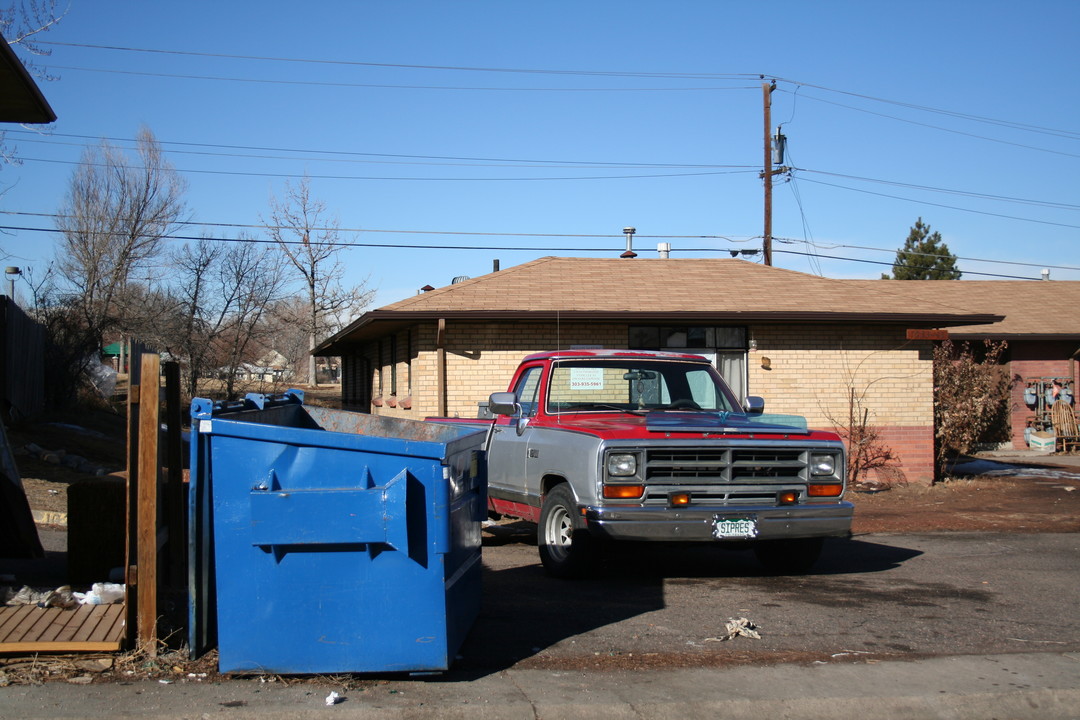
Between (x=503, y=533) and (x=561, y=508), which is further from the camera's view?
(x=503, y=533)

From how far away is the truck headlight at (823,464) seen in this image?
755 cm

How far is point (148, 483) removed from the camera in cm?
498

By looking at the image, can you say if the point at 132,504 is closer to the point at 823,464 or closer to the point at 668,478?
the point at 668,478

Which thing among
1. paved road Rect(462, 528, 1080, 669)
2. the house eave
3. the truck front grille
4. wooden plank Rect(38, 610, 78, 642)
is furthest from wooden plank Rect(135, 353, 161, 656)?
the house eave

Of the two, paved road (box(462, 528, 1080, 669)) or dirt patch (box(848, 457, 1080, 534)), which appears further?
dirt patch (box(848, 457, 1080, 534))

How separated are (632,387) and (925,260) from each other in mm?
41389

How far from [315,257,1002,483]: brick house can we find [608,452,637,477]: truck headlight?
746 centimetres

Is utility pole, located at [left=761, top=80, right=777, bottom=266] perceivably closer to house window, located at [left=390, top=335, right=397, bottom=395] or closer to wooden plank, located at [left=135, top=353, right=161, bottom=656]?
house window, located at [left=390, top=335, right=397, bottom=395]

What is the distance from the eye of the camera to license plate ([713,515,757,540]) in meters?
7.12

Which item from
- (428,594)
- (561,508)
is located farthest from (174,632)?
(561,508)

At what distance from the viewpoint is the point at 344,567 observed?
4.77 meters

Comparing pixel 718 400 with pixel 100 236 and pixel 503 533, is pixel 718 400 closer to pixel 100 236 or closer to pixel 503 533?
pixel 503 533

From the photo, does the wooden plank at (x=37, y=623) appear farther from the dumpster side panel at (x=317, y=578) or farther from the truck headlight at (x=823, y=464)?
the truck headlight at (x=823, y=464)

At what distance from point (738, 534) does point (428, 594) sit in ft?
10.3
